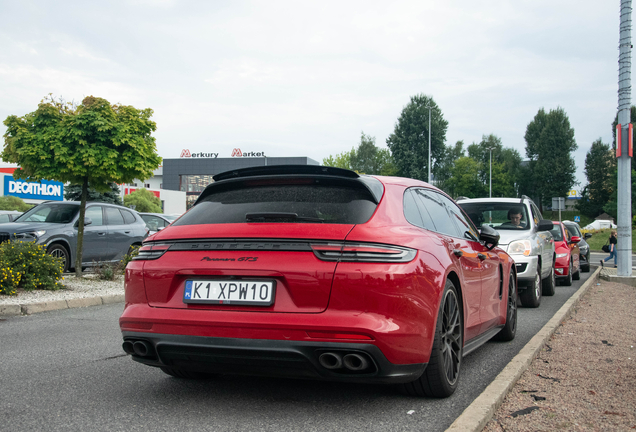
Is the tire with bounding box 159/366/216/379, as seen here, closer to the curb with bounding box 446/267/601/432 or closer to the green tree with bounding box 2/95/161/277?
the curb with bounding box 446/267/601/432

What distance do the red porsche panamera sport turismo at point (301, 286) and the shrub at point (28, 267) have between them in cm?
657

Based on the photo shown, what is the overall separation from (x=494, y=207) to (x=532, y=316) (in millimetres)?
2554

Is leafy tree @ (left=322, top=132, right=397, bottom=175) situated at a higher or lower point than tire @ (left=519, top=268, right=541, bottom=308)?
higher

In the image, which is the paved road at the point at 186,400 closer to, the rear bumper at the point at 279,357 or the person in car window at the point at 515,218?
the rear bumper at the point at 279,357

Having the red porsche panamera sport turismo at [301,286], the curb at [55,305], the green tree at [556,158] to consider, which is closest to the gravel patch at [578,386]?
the red porsche panamera sport turismo at [301,286]

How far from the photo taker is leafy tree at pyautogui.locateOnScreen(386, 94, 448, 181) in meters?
68.9

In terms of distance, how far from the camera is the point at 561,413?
11.4 feet

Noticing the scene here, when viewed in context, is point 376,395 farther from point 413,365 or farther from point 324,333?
point 324,333

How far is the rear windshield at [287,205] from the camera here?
3473 mm

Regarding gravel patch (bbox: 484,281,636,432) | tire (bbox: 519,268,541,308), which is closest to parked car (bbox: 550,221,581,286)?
tire (bbox: 519,268,541,308)

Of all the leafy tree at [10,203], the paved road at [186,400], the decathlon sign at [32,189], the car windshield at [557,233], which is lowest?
the paved road at [186,400]

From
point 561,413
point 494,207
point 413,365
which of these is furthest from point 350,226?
point 494,207

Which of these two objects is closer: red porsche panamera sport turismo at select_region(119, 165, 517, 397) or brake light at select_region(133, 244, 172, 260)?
red porsche panamera sport turismo at select_region(119, 165, 517, 397)

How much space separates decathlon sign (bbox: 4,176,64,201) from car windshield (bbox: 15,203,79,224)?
40.6 metres
